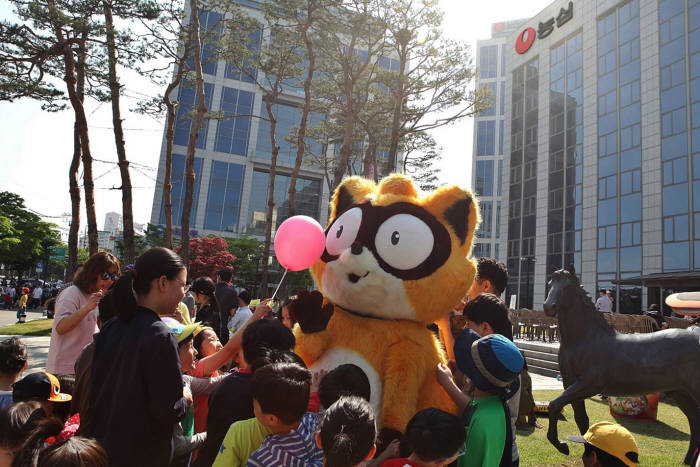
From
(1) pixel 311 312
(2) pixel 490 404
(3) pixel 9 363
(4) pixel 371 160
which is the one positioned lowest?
(3) pixel 9 363

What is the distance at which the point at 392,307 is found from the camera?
10.8 feet

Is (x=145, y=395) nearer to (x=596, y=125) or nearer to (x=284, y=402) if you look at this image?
(x=284, y=402)

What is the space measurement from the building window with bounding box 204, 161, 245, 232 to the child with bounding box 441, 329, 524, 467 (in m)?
38.0

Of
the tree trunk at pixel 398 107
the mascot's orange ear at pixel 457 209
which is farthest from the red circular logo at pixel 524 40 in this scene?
the mascot's orange ear at pixel 457 209

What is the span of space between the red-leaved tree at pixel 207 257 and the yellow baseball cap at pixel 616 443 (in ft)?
71.5

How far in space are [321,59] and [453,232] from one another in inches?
558

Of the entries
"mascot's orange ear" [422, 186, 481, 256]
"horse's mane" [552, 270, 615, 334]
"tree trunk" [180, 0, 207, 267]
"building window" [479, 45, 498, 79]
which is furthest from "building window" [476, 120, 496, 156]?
"mascot's orange ear" [422, 186, 481, 256]

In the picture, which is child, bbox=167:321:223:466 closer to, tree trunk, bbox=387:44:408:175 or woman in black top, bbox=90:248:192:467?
woman in black top, bbox=90:248:192:467

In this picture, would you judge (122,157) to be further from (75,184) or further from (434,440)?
(434,440)

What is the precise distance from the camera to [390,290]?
10.6 ft

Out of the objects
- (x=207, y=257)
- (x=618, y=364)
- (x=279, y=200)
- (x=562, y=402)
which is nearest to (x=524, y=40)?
(x=279, y=200)

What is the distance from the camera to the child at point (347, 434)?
1.67 metres

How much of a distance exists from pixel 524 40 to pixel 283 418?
37877 millimetres

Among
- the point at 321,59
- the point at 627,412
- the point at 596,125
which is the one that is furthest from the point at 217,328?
the point at 596,125
